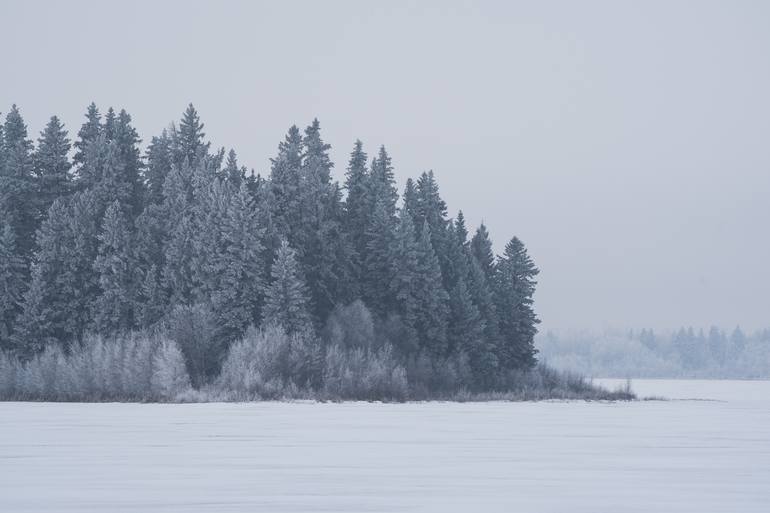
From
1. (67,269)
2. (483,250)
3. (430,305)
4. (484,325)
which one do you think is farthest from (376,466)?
(483,250)

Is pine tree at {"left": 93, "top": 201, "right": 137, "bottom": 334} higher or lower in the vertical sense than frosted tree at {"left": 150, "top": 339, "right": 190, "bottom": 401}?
higher

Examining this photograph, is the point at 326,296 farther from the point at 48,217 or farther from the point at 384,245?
the point at 48,217

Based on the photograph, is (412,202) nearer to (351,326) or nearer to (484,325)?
(484,325)

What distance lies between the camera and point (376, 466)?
25.1 meters

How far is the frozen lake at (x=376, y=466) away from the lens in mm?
19219

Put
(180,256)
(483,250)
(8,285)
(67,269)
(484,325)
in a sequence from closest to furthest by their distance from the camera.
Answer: (180,256) → (8,285) → (67,269) → (484,325) → (483,250)

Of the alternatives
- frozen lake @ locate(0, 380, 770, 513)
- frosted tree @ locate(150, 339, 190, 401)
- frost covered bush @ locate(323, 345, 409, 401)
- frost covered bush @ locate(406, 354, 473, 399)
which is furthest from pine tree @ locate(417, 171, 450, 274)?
frozen lake @ locate(0, 380, 770, 513)

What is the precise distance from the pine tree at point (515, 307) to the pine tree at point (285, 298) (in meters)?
27.3

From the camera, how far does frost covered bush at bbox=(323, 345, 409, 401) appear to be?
70000mm

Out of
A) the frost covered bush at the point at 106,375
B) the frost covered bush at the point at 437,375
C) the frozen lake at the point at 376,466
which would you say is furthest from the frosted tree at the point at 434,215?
the frozen lake at the point at 376,466

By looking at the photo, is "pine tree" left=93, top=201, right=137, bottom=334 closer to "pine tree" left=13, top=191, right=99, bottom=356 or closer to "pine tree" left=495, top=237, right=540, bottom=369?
"pine tree" left=13, top=191, right=99, bottom=356

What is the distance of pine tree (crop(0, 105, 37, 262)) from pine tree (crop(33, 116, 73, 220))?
0.66 metres

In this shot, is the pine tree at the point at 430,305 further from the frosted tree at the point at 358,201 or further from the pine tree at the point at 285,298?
the pine tree at the point at 285,298

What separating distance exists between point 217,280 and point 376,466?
50782 mm
